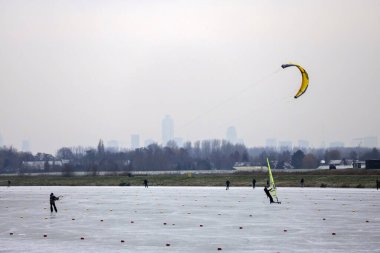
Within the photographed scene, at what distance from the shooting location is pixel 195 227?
25.6 m

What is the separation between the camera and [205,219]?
28719mm

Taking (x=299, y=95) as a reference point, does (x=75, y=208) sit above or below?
below

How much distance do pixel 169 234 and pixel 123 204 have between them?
15.5m

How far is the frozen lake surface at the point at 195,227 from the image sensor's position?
2048 cm

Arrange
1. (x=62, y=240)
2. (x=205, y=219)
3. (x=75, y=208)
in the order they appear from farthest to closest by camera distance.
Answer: (x=75, y=208) < (x=205, y=219) < (x=62, y=240)

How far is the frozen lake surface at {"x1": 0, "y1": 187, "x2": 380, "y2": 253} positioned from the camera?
2048cm

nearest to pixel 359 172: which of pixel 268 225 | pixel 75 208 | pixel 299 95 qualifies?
pixel 299 95

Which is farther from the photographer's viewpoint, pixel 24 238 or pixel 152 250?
pixel 24 238

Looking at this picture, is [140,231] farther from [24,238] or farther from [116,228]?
[24,238]

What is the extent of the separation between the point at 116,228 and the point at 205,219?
4.62 meters

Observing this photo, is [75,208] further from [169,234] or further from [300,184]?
[300,184]

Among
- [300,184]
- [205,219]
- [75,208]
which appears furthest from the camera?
[300,184]

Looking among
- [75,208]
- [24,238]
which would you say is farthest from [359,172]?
[24,238]

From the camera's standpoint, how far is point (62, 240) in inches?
872
